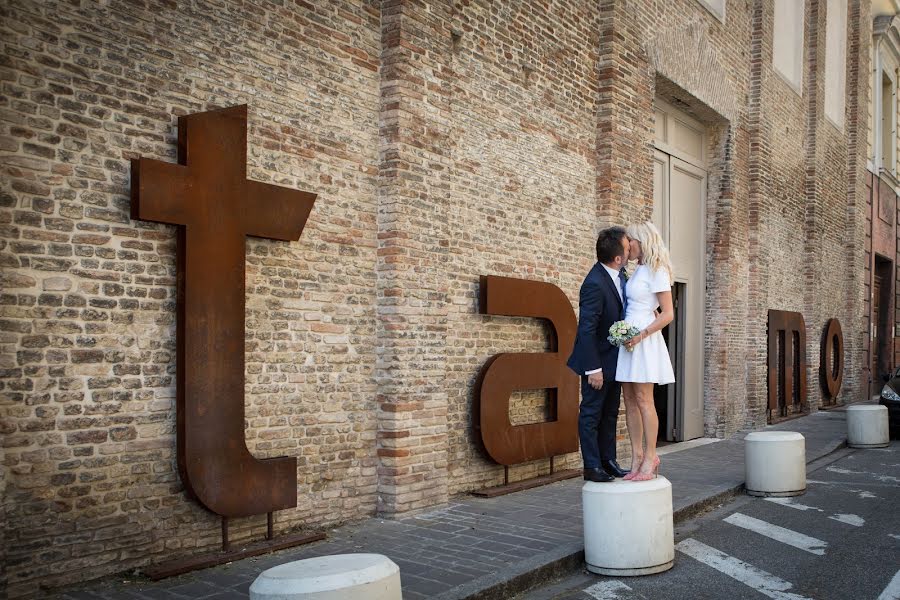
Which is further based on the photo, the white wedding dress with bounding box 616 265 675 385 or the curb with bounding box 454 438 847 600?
the white wedding dress with bounding box 616 265 675 385

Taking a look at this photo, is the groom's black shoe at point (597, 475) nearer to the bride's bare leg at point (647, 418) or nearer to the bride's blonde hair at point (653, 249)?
the bride's bare leg at point (647, 418)

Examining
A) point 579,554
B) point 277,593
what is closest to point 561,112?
point 579,554

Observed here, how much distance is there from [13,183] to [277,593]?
2.73 metres

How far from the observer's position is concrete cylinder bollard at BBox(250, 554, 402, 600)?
3.50 meters

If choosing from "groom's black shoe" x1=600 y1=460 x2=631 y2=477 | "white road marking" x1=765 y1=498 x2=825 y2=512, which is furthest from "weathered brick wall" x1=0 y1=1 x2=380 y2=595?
"white road marking" x1=765 y1=498 x2=825 y2=512

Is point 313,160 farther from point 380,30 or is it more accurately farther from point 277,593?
point 277,593

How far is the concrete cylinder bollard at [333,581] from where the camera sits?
3.50m

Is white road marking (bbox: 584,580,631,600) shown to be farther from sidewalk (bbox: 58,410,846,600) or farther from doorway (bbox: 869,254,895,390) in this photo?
doorway (bbox: 869,254,895,390)

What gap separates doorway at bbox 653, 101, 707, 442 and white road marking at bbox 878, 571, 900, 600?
7337 mm

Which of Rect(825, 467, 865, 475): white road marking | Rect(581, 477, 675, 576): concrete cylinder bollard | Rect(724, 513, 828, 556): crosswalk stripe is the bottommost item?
Rect(825, 467, 865, 475): white road marking

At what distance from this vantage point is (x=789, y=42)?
16.6 meters

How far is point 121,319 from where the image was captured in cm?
516

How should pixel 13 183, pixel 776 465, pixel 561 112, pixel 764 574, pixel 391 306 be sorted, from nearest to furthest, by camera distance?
pixel 13 183, pixel 764 574, pixel 391 306, pixel 776 465, pixel 561 112

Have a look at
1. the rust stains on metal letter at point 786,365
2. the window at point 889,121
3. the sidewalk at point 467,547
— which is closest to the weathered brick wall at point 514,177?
the sidewalk at point 467,547
